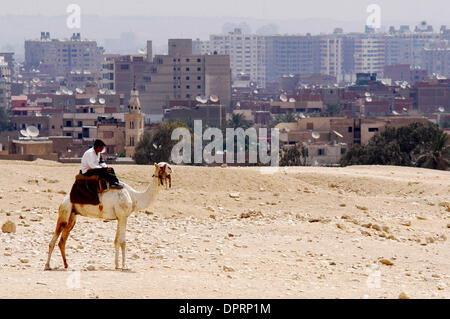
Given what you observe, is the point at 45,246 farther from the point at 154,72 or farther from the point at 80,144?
the point at 154,72

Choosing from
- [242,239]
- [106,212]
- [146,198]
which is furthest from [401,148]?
[106,212]

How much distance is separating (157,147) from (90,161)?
42.5 metres

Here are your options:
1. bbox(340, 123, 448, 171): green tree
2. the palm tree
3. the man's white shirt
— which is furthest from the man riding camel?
bbox(340, 123, 448, 171): green tree

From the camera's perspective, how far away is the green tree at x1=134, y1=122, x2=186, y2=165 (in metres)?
55.0

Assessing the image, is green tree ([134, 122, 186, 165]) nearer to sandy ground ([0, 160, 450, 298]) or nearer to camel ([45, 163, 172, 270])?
sandy ground ([0, 160, 450, 298])

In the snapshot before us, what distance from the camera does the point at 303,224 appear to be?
18.9m

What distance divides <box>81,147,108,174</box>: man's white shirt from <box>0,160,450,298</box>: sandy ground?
1253mm

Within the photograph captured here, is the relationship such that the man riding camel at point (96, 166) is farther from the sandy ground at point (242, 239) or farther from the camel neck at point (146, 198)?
the sandy ground at point (242, 239)

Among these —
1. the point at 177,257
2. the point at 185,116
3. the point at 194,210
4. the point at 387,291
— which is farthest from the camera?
the point at 185,116

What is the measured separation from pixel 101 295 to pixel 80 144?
240 ft

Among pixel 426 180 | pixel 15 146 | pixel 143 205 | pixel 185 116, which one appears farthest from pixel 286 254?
pixel 185 116

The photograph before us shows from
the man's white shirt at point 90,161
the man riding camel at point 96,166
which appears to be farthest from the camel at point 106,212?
the man's white shirt at point 90,161

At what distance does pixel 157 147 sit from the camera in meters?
55.9

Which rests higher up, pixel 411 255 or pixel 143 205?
pixel 143 205
